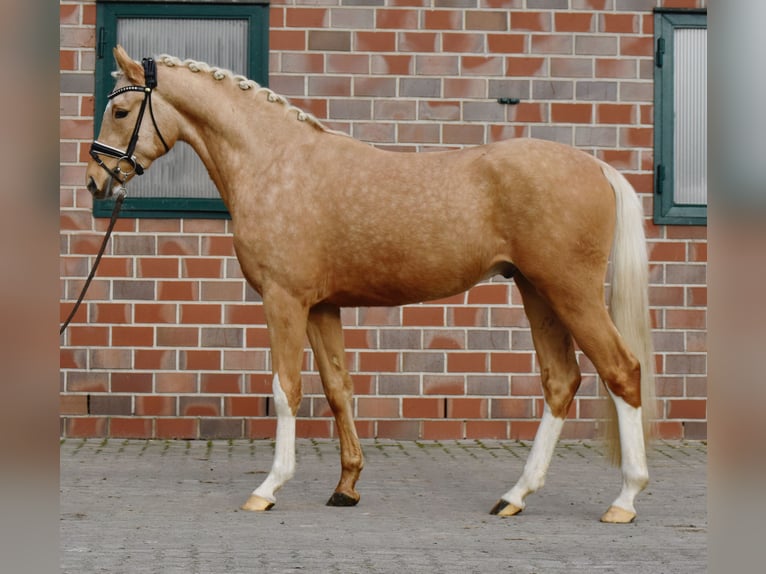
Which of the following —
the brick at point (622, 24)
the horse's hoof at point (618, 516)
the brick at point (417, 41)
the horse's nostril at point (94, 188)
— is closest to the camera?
the horse's hoof at point (618, 516)

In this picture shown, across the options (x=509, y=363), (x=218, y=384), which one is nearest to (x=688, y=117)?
(x=509, y=363)

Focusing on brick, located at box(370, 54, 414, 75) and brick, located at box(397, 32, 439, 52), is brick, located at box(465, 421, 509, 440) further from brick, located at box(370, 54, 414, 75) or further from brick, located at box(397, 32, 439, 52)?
brick, located at box(397, 32, 439, 52)

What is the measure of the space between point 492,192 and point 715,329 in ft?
13.9

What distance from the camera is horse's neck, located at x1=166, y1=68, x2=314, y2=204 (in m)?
5.22

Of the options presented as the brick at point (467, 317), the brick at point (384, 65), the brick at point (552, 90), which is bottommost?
the brick at point (467, 317)

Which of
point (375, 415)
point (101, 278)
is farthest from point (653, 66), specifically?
point (101, 278)

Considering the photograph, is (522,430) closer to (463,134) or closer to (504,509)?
(463,134)

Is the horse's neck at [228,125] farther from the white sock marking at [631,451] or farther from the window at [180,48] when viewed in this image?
the window at [180,48]

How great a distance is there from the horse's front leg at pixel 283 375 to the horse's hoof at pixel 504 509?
38.5 inches

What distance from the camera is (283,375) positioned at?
5.07 m

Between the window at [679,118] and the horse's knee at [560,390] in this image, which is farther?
the window at [679,118]

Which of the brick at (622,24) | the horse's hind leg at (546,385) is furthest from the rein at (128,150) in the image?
the brick at (622,24)

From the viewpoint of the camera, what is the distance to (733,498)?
68cm

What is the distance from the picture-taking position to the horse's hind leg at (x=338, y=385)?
17.2ft
